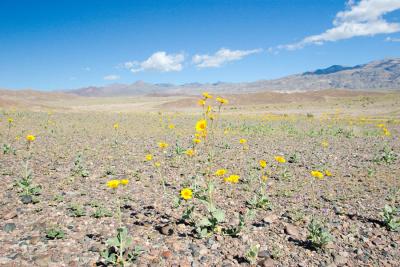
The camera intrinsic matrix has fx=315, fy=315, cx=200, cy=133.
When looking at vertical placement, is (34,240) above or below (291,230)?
above

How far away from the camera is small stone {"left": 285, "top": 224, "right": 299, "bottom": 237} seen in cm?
503

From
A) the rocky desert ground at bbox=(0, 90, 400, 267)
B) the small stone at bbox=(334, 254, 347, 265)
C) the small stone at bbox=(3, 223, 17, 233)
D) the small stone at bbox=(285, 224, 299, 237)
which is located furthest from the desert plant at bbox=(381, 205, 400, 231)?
the small stone at bbox=(3, 223, 17, 233)

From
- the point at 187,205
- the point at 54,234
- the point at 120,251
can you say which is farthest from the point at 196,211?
the point at 54,234

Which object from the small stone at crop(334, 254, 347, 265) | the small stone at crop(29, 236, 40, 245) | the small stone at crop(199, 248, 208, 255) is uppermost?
the small stone at crop(29, 236, 40, 245)

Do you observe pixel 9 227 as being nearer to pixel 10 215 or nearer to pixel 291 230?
pixel 10 215

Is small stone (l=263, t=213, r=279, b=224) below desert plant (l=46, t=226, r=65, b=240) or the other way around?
below

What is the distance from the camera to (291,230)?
5102 mm

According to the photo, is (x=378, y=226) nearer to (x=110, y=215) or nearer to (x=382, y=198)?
(x=382, y=198)

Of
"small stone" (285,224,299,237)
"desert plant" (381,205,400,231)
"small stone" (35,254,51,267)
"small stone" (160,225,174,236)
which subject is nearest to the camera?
"small stone" (35,254,51,267)

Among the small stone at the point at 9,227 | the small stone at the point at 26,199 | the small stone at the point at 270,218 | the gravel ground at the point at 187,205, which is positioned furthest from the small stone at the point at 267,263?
the small stone at the point at 26,199

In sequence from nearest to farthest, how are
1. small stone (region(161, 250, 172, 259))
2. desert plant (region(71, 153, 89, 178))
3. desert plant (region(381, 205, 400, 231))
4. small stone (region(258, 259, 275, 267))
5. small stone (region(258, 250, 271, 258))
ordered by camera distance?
small stone (region(258, 259, 275, 267)), small stone (region(161, 250, 172, 259)), small stone (region(258, 250, 271, 258)), desert plant (region(381, 205, 400, 231)), desert plant (region(71, 153, 89, 178))

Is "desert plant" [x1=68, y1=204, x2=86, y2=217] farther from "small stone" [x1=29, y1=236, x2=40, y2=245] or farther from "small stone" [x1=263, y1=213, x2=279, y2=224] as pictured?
"small stone" [x1=263, y1=213, x2=279, y2=224]

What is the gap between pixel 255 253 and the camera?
4.18 metres

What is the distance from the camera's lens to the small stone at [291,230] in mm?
5031
